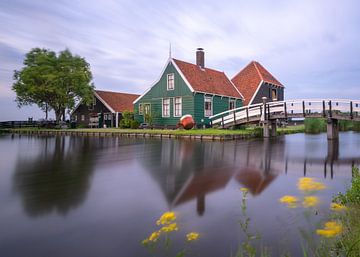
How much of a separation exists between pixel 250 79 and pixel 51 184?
94.9ft

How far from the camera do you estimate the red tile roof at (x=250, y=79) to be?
30.3m

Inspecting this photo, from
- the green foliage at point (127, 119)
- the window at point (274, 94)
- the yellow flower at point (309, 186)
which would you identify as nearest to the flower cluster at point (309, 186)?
the yellow flower at point (309, 186)

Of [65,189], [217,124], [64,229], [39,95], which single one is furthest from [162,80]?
[64,229]

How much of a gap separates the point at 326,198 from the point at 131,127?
22.4m

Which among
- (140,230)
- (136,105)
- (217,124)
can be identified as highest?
(136,105)

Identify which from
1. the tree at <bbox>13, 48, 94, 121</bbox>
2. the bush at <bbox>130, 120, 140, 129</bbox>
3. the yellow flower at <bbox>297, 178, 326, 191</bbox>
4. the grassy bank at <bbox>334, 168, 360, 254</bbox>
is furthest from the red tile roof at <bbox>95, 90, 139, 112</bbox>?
the yellow flower at <bbox>297, 178, 326, 191</bbox>

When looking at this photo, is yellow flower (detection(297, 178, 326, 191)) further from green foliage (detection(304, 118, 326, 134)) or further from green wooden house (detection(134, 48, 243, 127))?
green foliage (detection(304, 118, 326, 134))

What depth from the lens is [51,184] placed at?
569 centimetres

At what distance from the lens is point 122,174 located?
22.2 feet

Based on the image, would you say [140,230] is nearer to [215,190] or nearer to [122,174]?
[215,190]

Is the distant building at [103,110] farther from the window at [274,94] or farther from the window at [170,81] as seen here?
the window at [274,94]

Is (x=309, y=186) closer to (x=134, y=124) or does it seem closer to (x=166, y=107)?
(x=166, y=107)

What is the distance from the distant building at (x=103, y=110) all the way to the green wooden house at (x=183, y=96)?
6.80 meters

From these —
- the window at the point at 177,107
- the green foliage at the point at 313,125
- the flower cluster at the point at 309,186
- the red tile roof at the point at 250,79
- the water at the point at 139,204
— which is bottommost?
the water at the point at 139,204
